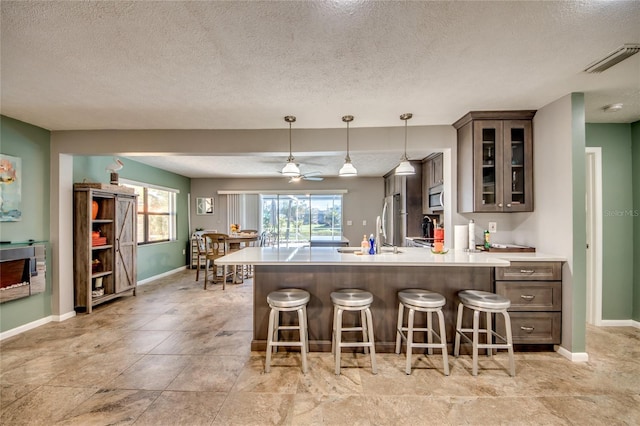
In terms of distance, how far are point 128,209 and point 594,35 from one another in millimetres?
5492

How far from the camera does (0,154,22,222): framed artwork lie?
2.90 m

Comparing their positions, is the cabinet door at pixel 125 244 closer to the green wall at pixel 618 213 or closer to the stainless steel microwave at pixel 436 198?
the stainless steel microwave at pixel 436 198

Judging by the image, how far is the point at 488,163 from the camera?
299 centimetres

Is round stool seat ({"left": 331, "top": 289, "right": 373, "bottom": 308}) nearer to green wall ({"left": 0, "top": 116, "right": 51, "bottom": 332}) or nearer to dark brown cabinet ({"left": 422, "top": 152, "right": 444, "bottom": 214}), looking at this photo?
dark brown cabinet ({"left": 422, "top": 152, "right": 444, "bottom": 214})

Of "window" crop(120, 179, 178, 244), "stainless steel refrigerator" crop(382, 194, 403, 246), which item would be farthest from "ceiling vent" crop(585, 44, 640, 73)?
"window" crop(120, 179, 178, 244)

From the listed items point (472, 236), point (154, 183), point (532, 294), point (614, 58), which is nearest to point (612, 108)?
point (614, 58)

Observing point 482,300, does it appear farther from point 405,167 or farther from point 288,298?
point 288,298

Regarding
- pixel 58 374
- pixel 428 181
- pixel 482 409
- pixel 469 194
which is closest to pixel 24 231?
pixel 58 374

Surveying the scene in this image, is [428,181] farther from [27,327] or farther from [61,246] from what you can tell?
[27,327]

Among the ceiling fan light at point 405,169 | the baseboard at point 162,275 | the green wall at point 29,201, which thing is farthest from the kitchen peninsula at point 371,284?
the baseboard at point 162,275

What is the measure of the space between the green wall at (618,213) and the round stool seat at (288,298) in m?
3.55

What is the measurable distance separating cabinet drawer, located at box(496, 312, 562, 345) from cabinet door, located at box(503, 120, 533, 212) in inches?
41.2

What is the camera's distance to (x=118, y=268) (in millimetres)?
4152

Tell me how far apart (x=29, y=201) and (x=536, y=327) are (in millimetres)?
5514
